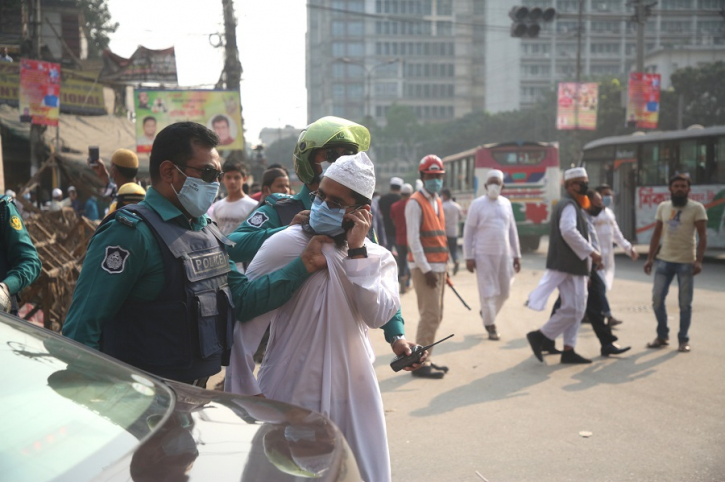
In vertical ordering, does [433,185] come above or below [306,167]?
below

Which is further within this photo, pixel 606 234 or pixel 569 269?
pixel 606 234

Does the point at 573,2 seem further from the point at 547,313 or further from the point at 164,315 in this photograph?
the point at 164,315

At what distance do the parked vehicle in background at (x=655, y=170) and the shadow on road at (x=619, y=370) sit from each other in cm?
1110

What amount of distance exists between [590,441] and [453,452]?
3.05ft

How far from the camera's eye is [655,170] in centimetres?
1958

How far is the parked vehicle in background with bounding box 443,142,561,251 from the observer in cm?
2244

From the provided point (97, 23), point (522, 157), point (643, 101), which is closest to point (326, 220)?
point (522, 157)

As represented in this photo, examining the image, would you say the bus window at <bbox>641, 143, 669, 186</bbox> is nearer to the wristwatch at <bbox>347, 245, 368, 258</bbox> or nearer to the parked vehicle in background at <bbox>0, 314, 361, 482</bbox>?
the wristwatch at <bbox>347, 245, 368, 258</bbox>

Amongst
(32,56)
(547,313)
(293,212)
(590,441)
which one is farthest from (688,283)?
(32,56)

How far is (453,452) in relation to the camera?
483cm

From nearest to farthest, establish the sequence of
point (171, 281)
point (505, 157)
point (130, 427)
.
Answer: point (130, 427), point (171, 281), point (505, 157)

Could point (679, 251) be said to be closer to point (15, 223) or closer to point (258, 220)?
point (258, 220)

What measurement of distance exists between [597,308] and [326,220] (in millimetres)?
5698

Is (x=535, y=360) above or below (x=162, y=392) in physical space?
below
